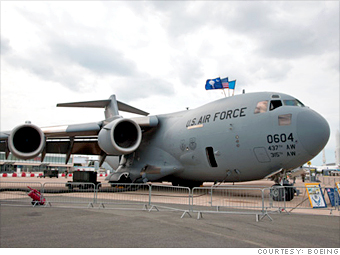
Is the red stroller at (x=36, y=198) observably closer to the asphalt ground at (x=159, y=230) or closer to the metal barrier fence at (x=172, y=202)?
the asphalt ground at (x=159, y=230)

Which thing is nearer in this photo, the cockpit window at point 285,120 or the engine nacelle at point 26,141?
the cockpit window at point 285,120

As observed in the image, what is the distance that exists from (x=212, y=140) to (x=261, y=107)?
2.50m

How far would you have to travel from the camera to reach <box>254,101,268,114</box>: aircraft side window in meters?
11.8

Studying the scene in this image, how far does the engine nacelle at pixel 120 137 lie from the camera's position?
46.2ft

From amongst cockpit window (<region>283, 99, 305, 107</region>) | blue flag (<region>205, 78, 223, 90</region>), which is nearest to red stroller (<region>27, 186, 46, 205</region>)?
cockpit window (<region>283, 99, 305, 107</region>)

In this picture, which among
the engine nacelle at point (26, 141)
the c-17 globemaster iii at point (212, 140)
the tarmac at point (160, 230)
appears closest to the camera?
the tarmac at point (160, 230)

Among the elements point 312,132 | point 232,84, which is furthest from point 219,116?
point 312,132

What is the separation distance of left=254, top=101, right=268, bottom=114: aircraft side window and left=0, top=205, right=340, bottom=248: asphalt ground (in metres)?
4.41

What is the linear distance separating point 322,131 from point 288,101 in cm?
174

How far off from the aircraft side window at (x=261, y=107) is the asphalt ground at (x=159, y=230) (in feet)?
14.5

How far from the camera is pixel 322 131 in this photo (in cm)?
1053

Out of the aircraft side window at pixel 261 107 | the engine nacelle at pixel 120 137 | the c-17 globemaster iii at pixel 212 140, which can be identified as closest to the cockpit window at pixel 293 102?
the c-17 globemaster iii at pixel 212 140
